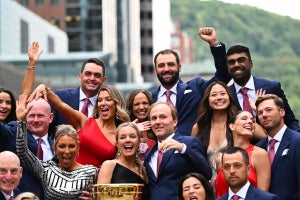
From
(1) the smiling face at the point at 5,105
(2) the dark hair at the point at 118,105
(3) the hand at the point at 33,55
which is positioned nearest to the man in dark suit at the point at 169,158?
(2) the dark hair at the point at 118,105

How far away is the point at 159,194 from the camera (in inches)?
468

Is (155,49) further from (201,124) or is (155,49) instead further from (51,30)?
(201,124)

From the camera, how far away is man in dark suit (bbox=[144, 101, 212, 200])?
38.8 feet

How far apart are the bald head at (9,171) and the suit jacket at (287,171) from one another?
309cm

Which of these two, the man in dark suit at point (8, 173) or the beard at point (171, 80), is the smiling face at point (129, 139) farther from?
the beard at point (171, 80)

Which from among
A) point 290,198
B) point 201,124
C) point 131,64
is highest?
point 131,64

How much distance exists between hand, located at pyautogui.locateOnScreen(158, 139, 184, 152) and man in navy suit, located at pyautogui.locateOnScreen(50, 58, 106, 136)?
246 cm

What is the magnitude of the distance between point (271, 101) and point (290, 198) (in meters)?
1.23

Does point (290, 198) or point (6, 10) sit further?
point (6, 10)

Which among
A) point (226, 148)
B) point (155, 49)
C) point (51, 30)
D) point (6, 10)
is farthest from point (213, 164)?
point (155, 49)

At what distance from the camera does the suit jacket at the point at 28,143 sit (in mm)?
12180

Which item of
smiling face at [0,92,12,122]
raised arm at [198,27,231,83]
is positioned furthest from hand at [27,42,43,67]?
raised arm at [198,27,231,83]

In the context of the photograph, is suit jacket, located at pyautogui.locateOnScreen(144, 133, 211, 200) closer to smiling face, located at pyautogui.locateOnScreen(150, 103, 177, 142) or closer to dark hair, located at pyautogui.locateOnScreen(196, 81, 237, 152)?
smiling face, located at pyautogui.locateOnScreen(150, 103, 177, 142)

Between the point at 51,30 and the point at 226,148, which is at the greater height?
the point at 51,30
